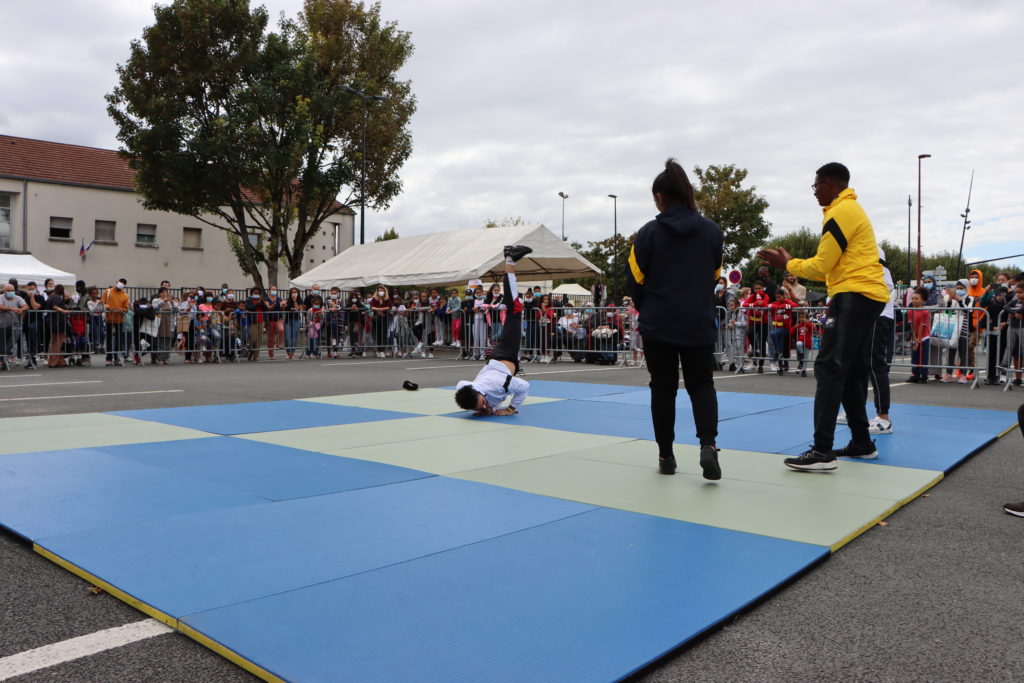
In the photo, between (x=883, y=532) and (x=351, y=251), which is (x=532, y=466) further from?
(x=351, y=251)

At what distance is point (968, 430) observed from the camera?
677 cm

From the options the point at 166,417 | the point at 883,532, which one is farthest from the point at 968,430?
the point at 166,417

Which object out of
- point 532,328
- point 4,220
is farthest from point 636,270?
point 4,220

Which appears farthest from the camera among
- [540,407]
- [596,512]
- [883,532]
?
[540,407]

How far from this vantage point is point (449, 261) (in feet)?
68.3

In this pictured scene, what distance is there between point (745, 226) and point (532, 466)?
4122cm

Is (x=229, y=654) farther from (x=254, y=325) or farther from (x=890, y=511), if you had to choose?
(x=254, y=325)

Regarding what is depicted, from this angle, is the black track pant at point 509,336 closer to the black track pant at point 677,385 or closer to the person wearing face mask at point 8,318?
the black track pant at point 677,385

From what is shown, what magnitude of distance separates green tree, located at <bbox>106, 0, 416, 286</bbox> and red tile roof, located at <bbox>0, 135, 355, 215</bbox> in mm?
6897

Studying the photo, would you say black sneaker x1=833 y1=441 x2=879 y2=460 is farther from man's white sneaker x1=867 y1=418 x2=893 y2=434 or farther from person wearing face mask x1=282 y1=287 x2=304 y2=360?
person wearing face mask x1=282 y1=287 x2=304 y2=360

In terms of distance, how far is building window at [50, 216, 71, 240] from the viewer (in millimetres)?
34656

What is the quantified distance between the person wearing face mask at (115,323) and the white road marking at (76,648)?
1534 centimetres

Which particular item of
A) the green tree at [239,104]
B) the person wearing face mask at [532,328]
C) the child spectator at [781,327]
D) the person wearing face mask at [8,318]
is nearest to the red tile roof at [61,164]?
the green tree at [239,104]

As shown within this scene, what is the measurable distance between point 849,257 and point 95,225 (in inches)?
1515
